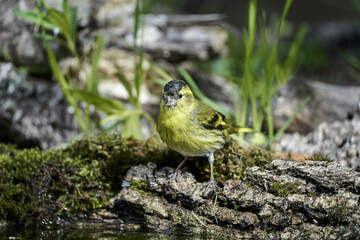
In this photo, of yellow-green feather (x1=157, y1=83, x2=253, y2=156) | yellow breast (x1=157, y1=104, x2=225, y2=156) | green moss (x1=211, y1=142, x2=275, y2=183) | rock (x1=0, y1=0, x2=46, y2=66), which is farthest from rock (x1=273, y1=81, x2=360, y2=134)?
rock (x1=0, y1=0, x2=46, y2=66)

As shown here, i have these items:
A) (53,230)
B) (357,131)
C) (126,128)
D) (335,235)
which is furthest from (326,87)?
(53,230)

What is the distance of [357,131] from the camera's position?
175 inches

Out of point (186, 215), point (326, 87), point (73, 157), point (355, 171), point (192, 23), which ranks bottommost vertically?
point (186, 215)

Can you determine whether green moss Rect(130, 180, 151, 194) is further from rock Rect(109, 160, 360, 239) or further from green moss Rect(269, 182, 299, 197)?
green moss Rect(269, 182, 299, 197)

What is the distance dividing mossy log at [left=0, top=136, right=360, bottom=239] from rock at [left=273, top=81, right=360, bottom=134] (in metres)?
2.09

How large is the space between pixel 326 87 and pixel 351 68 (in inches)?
161

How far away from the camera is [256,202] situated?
121 inches

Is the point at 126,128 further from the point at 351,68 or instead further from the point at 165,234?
the point at 351,68

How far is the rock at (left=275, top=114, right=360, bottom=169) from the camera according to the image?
4316mm

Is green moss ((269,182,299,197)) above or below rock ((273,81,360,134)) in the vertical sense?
below

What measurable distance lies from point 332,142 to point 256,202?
2143 mm

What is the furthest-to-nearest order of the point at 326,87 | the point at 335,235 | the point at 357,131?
the point at 326,87
the point at 357,131
the point at 335,235

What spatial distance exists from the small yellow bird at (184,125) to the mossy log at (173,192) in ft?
0.79

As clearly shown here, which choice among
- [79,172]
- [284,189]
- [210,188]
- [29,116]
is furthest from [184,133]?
[29,116]
